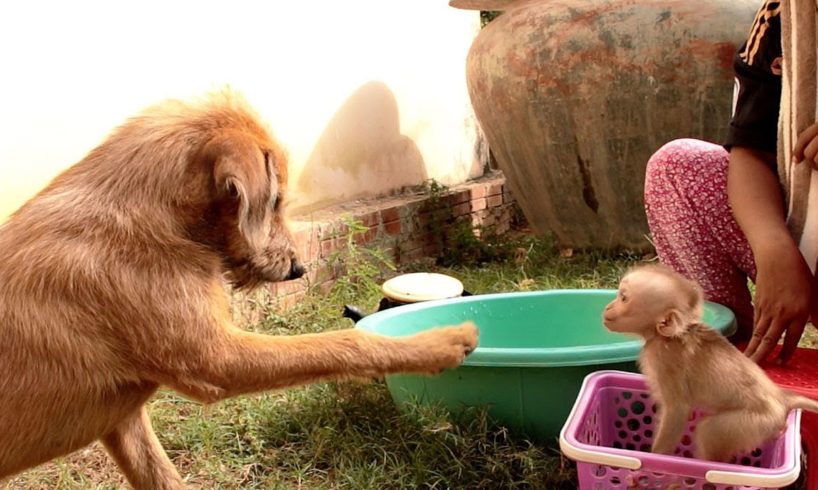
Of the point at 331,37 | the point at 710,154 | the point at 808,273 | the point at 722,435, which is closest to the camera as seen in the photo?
the point at 722,435

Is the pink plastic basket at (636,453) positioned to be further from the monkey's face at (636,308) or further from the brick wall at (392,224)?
the brick wall at (392,224)

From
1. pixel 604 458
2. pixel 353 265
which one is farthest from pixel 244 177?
pixel 353 265

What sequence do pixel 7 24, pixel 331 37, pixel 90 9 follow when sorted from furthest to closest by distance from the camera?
pixel 331 37 < pixel 90 9 < pixel 7 24

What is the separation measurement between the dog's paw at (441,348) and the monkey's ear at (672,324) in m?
0.47

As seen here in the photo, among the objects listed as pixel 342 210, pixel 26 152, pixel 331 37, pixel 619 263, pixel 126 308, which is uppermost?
pixel 331 37

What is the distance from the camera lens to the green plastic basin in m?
2.44

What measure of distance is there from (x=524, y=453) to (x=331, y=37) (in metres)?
3.13

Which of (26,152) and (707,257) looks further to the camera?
(26,152)

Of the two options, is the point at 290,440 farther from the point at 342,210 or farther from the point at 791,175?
the point at 342,210

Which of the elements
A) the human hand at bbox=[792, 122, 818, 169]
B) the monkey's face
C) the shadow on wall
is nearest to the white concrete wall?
the shadow on wall

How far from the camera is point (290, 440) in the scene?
284cm

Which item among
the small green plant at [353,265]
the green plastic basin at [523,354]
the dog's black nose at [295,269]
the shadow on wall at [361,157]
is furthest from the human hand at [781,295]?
the shadow on wall at [361,157]

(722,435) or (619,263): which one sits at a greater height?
(722,435)

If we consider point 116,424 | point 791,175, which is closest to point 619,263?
point 791,175
